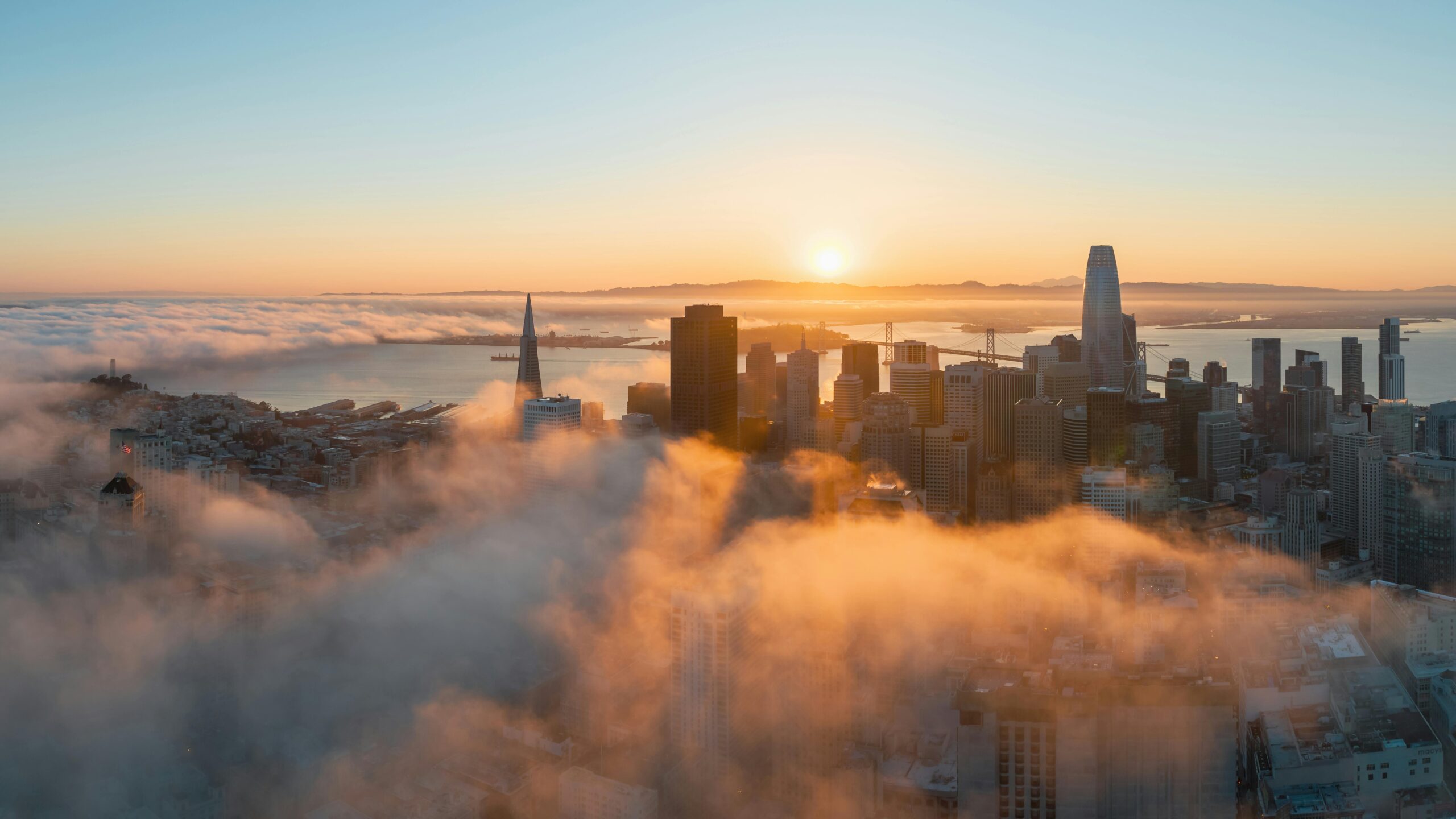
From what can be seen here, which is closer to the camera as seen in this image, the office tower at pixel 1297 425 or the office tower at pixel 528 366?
the office tower at pixel 528 366

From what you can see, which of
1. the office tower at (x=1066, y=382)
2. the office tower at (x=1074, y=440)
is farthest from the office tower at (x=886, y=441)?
the office tower at (x=1066, y=382)

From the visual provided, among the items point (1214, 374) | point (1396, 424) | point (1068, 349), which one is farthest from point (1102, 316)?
point (1396, 424)

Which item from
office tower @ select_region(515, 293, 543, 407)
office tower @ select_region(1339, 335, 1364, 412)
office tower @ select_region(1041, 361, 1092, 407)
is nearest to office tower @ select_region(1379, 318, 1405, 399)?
office tower @ select_region(1339, 335, 1364, 412)

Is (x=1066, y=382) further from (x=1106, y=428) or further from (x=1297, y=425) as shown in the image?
(x=1297, y=425)

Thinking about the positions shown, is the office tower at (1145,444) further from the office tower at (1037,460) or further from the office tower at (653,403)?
the office tower at (653,403)

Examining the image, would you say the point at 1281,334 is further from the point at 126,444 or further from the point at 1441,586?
the point at 126,444

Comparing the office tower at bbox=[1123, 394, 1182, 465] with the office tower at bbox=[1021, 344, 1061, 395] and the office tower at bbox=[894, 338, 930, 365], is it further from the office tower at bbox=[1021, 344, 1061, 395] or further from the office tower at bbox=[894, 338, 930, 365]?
the office tower at bbox=[894, 338, 930, 365]
